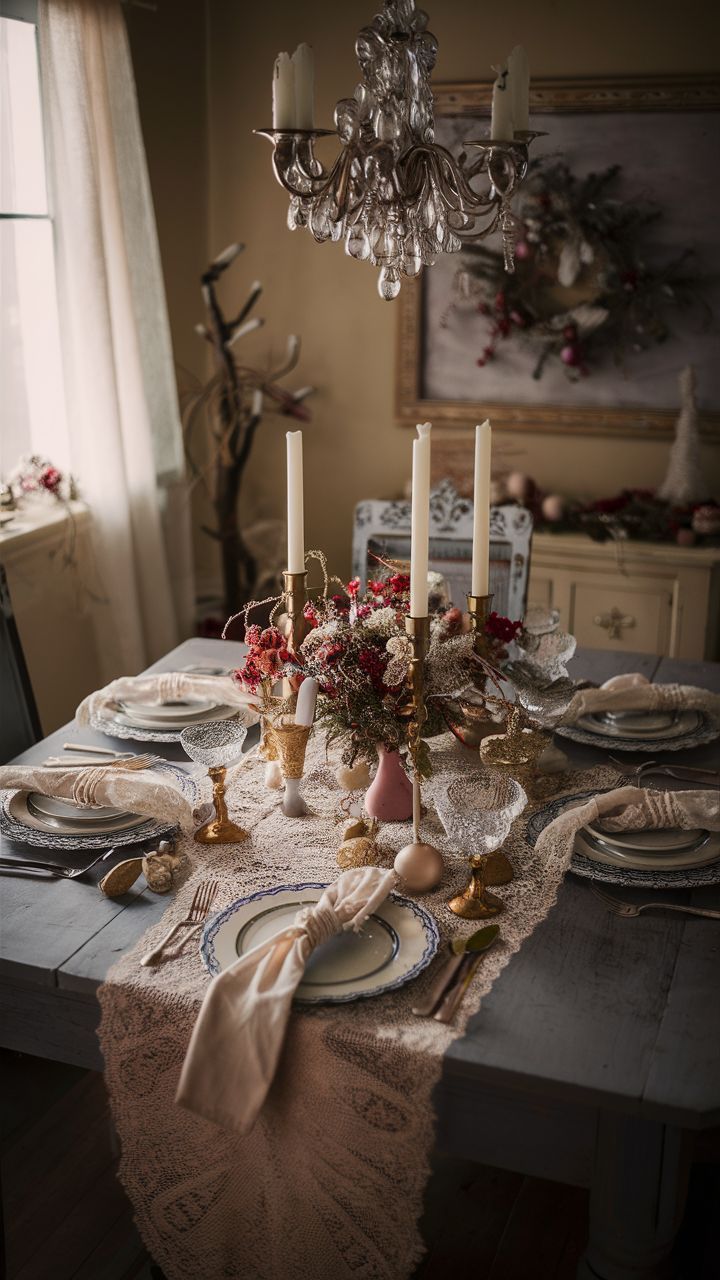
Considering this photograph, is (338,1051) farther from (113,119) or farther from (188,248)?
(188,248)

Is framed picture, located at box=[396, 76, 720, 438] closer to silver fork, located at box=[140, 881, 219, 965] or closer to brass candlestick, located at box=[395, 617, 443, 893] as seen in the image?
brass candlestick, located at box=[395, 617, 443, 893]

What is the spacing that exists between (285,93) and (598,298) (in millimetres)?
2042

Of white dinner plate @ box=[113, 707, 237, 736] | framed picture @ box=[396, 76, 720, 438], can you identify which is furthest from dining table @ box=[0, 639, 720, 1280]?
framed picture @ box=[396, 76, 720, 438]

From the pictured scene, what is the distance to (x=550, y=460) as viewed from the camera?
373 cm

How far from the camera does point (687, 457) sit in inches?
134

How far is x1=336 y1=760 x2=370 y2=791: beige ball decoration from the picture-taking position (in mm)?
1828

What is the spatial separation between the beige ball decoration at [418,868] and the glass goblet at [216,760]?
0.28m

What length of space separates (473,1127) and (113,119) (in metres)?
2.76

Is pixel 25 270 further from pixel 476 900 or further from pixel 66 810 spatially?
pixel 476 900

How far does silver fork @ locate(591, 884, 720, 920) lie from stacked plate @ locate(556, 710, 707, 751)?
1.63ft

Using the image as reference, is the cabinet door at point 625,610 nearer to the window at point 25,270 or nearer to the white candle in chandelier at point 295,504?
the window at point 25,270

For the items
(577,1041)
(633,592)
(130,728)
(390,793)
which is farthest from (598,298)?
(577,1041)

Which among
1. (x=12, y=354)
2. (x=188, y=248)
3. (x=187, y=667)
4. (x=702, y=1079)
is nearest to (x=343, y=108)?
(x=187, y=667)

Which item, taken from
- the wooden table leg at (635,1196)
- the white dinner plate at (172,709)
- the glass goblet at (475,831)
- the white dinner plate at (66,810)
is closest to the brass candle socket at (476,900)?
the glass goblet at (475,831)
